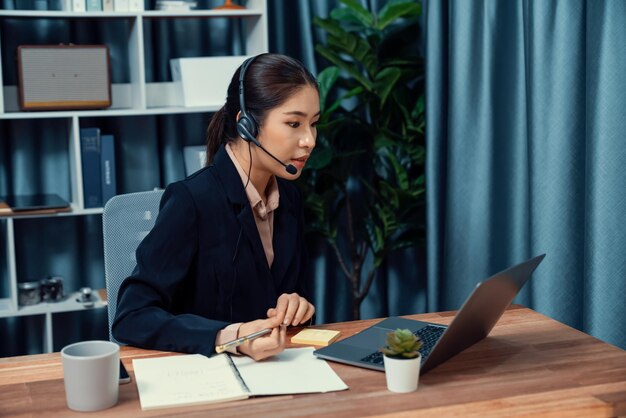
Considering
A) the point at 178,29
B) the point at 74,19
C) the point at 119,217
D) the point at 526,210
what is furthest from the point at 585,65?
the point at 74,19

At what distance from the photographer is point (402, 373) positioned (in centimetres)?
129

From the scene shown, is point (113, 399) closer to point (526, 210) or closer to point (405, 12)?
point (526, 210)

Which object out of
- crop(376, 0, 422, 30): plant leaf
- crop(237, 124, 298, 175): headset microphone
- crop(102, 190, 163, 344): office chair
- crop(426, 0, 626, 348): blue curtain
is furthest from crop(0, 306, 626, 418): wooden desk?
crop(376, 0, 422, 30): plant leaf

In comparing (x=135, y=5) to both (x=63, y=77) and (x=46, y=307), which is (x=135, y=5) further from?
(x=46, y=307)

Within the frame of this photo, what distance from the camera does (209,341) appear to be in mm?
1503

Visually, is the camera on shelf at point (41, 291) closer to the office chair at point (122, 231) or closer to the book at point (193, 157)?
the book at point (193, 157)

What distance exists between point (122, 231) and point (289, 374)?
690 mm

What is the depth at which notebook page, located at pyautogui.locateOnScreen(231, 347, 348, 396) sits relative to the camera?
1318 millimetres

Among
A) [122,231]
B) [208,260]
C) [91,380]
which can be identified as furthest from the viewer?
[122,231]

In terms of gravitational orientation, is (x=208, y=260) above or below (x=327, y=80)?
below

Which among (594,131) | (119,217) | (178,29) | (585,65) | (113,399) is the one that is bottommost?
(113,399)

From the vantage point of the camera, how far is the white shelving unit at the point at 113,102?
289cm

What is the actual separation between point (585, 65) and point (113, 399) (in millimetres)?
1738

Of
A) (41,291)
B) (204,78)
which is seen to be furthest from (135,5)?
(41,291)
